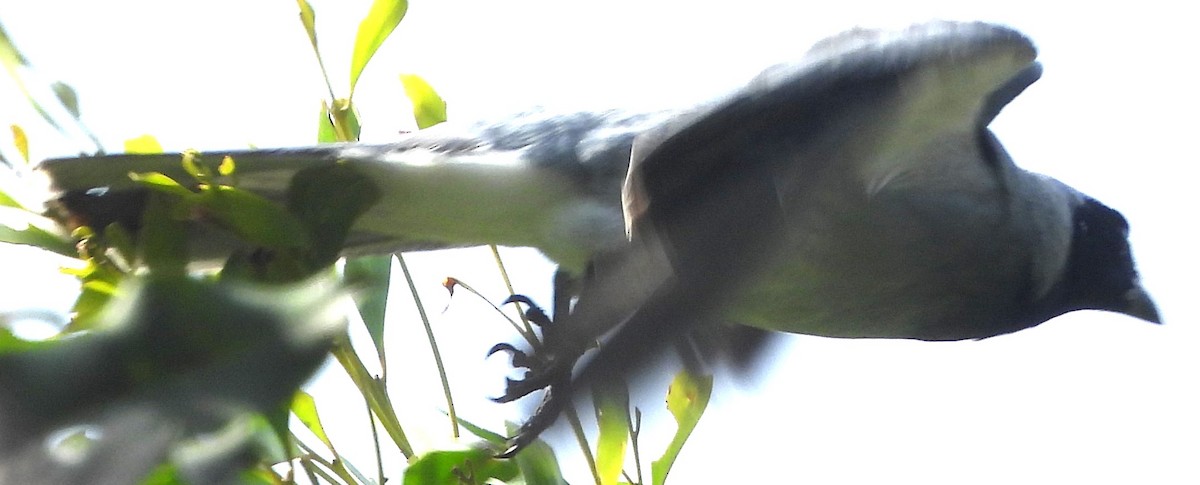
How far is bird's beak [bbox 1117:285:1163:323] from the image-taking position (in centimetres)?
251

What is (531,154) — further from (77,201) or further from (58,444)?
(58,444)

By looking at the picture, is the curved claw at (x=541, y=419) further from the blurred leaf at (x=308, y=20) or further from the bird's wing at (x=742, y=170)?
the blurred leaf at (x=308, y=20)

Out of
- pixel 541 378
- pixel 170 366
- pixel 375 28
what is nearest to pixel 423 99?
pixel 375 28

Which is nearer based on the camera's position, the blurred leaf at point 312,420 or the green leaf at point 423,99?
the blurred leaf at point 312,420

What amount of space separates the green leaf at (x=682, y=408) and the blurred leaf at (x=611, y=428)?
87 millimetres

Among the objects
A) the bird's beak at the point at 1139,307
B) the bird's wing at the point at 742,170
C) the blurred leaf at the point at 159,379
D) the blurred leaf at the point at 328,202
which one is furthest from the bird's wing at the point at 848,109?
the bird's beak at the point at 1139,307

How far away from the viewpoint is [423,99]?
62.8 inches

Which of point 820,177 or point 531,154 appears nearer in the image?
point 820,177

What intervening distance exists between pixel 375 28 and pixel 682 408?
59 centimetres

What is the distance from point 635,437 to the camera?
1.33 m

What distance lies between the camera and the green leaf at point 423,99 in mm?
1596

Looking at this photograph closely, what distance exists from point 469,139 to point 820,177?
669 mm

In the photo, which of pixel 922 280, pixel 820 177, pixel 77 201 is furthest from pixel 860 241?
pixel 77 201

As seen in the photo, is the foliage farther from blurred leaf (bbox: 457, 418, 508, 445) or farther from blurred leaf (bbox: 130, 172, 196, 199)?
blurred leaf (bbox: 457, 418, 508, 445)
